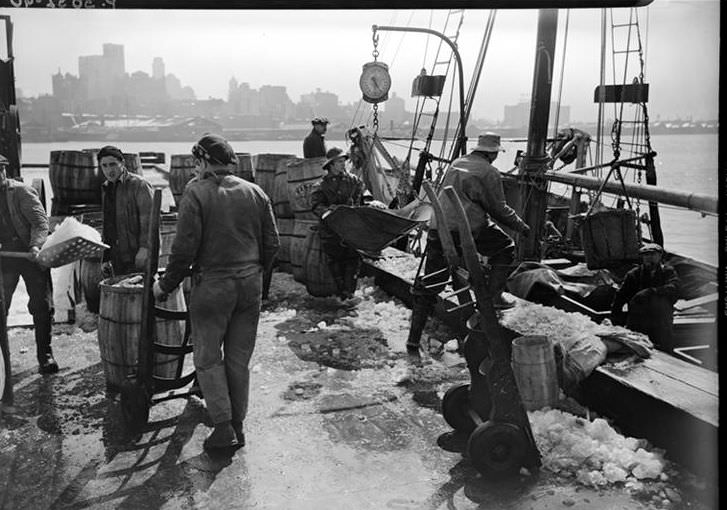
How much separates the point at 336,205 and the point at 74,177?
11.5 feet

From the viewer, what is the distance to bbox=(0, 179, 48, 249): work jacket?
551 centimetres

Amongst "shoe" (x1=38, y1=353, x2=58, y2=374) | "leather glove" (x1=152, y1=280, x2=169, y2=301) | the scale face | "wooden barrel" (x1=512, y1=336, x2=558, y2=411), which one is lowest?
"shoe" (x1=38, y1=353, x2=58, y2=374)

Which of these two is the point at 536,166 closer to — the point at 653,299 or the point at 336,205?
the point at 336,205

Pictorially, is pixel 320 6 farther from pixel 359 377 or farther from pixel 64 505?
pixel 359 377

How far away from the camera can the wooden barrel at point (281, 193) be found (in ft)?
32.2

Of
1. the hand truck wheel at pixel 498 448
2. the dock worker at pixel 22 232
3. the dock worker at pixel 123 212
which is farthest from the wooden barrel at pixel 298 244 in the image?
the hand truck wheel at pixel 498 448

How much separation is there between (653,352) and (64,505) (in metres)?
3.95

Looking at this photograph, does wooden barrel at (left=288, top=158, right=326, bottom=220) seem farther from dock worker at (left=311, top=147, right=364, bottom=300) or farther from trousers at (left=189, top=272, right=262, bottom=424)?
trousers at (left=189, top=272, right=262, bottom=424)

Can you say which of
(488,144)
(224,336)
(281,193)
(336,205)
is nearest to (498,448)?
(224,336)

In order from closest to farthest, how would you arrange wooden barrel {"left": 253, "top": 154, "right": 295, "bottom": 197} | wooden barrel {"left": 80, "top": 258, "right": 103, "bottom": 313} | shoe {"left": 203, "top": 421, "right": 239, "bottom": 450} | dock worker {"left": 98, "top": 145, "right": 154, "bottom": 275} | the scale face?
shoe {"left": 203, "top": 421, "right": 239, "bottom": 450} < dock worker {"left": 98, "top": 145, "right": 154, "bottom": 275} < wooden barrel {"left": 80, "top": 258, "right": 103, "bottom": 313} < wooden barrel {"left": 253, "top": 154, "right": 295, "bottom": 197} < the scale face

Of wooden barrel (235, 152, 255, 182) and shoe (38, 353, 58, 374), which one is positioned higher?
wooden barrel (235, 152, 255, 182)

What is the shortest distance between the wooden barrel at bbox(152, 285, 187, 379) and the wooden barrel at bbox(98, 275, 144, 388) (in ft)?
0.50

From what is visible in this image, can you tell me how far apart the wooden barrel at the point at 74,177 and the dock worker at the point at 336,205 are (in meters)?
3.02

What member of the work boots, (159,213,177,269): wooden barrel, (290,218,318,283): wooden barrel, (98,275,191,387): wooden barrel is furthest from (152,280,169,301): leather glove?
(290,218,318,283): wooden barrel
